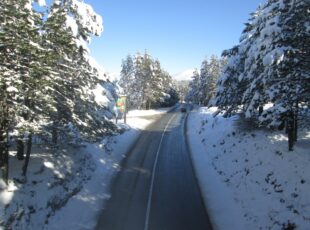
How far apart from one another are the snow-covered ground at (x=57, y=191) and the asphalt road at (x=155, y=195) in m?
0.79

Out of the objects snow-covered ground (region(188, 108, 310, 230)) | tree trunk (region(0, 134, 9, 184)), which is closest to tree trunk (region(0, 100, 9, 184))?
tree trunk (region(0, 134, 9, 184))

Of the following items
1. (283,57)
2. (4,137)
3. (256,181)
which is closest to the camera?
(4,137)

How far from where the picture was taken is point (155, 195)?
17.9m

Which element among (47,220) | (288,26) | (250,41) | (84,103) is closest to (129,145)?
(84,103)

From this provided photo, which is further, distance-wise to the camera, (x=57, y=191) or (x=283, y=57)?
(x=57, y=191)

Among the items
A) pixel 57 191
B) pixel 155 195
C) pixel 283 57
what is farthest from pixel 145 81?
pixel 283 57

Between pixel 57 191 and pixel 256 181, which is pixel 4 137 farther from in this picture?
pixel 256 181

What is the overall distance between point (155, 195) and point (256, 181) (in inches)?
199

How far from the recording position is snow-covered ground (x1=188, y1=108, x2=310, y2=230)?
13.0 meters

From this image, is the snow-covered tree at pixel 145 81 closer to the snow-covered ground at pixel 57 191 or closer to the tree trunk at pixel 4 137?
the snow-covered ground at pixel 57 191

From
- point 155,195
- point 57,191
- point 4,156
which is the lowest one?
point 155,195

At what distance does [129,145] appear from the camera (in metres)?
30.8

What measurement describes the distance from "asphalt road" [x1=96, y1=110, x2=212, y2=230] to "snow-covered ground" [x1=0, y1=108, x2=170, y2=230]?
789 millimetres

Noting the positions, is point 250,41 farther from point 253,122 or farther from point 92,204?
point 92,204
